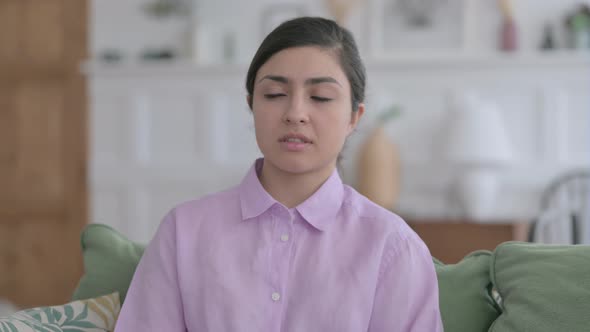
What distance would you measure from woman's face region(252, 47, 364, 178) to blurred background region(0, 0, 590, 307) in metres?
2.68

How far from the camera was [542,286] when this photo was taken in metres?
1.35

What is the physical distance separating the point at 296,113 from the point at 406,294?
0.35m

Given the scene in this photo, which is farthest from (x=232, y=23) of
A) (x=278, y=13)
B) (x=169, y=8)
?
(x=169, y=8)

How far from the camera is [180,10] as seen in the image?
4.88 meters

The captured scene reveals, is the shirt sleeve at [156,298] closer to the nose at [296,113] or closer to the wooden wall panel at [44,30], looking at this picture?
the nose at [296,113]

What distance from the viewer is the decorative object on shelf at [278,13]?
4785 mm

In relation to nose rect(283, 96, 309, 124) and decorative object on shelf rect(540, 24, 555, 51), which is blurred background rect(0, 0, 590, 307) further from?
nose rect(283, 96, 309, 124)

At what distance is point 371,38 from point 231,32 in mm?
869

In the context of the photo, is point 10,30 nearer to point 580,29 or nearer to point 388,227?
point 580,29

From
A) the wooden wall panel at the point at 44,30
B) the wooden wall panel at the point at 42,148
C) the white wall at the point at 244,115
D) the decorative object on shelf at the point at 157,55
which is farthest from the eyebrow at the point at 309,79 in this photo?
the wooden wall panel at the point at 44,30

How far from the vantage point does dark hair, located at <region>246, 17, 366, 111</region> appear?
1.32 meters

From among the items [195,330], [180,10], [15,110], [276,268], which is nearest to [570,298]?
[276,268]

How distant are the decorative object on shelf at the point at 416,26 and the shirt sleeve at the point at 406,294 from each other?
3.42m

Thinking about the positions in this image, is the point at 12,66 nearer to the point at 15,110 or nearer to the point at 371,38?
the point at 15,110
